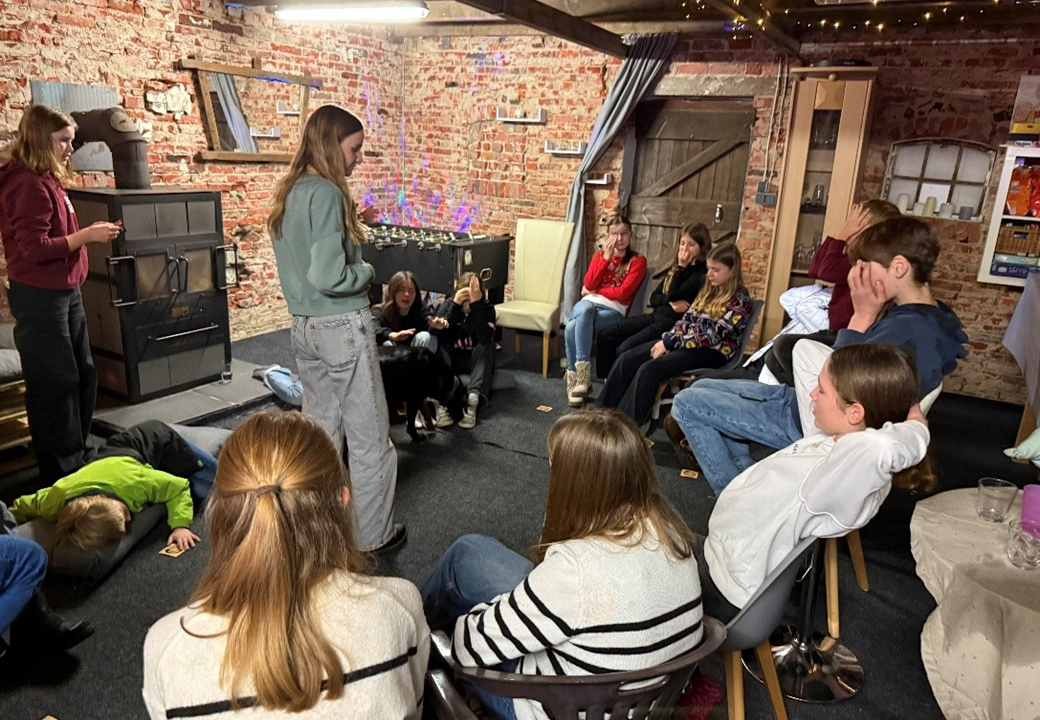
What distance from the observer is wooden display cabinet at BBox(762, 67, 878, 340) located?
4973 millimetres

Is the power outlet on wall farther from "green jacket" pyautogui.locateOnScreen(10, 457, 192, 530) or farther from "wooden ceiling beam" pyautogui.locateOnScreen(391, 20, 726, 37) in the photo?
"green jacket" pyautogui.locateOnScreen(10, 457, 192, 530)

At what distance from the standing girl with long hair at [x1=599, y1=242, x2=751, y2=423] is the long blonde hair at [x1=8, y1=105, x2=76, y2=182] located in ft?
9.75

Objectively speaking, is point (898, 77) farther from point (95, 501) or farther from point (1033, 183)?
point (95, 501)

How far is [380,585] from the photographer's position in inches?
48.9

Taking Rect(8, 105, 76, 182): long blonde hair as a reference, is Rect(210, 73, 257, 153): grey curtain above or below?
above

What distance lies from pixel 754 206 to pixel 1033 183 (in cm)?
180

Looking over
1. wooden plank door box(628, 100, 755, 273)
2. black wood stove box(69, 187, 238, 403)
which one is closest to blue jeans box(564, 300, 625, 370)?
wooden plank door box(628, 100, 755, 273)

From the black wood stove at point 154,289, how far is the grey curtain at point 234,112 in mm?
1239

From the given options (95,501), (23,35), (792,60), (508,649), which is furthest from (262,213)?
(508,649)

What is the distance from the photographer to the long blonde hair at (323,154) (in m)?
2.41

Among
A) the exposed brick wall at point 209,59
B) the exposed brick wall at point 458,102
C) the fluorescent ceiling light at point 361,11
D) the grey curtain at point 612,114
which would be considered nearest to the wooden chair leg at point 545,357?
the grey curtain at point 612,114

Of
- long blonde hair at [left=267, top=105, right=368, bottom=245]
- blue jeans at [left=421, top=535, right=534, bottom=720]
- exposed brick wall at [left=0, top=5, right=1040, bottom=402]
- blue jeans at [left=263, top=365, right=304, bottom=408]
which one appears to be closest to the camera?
blue jeans at [left=421, top=535, right=534, bottom=720]

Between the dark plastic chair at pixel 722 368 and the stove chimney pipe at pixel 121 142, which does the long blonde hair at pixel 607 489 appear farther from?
the stove chimney pipe at pixel 121 142

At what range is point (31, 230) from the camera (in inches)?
124
